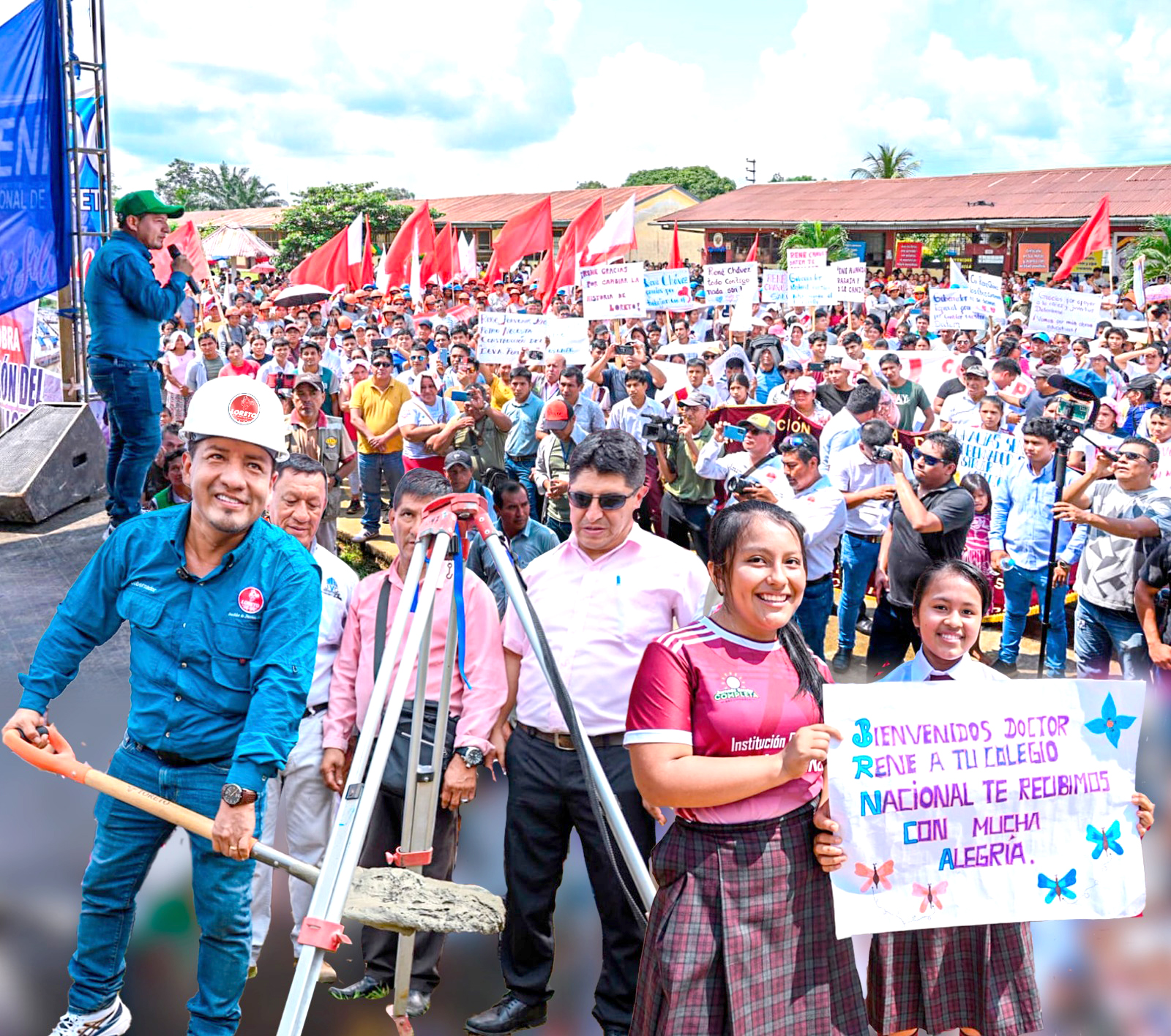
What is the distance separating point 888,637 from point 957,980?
3.71 m

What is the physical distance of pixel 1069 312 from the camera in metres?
13.3

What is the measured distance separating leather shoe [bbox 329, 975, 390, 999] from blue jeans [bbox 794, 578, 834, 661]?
3.30 metres

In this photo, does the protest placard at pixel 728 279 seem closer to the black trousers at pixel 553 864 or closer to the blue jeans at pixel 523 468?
the blue jeans at pixel 523 468

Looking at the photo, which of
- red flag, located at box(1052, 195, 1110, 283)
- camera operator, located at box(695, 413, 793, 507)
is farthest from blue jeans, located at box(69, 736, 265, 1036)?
red flag, located at box(1052, 195, 1110, 283)

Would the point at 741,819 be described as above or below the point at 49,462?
below

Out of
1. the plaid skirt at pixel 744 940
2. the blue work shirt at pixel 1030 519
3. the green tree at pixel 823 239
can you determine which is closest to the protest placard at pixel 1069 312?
the blue work shirt at pixel 1030 519

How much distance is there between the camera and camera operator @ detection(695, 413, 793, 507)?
629 cm

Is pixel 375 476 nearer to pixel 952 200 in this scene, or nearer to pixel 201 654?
pixel 201 654

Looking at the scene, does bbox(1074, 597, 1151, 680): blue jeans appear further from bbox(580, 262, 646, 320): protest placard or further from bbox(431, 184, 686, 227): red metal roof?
bbox(431, 184, 686, 227): red metal roof

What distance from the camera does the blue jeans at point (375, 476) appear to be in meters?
10.3

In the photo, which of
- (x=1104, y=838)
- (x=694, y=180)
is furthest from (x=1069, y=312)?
(x=694, y=180)

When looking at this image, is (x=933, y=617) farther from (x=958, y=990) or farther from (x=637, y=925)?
(x=637, y=925)

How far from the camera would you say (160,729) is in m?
3.19

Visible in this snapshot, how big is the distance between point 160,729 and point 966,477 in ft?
18.6
